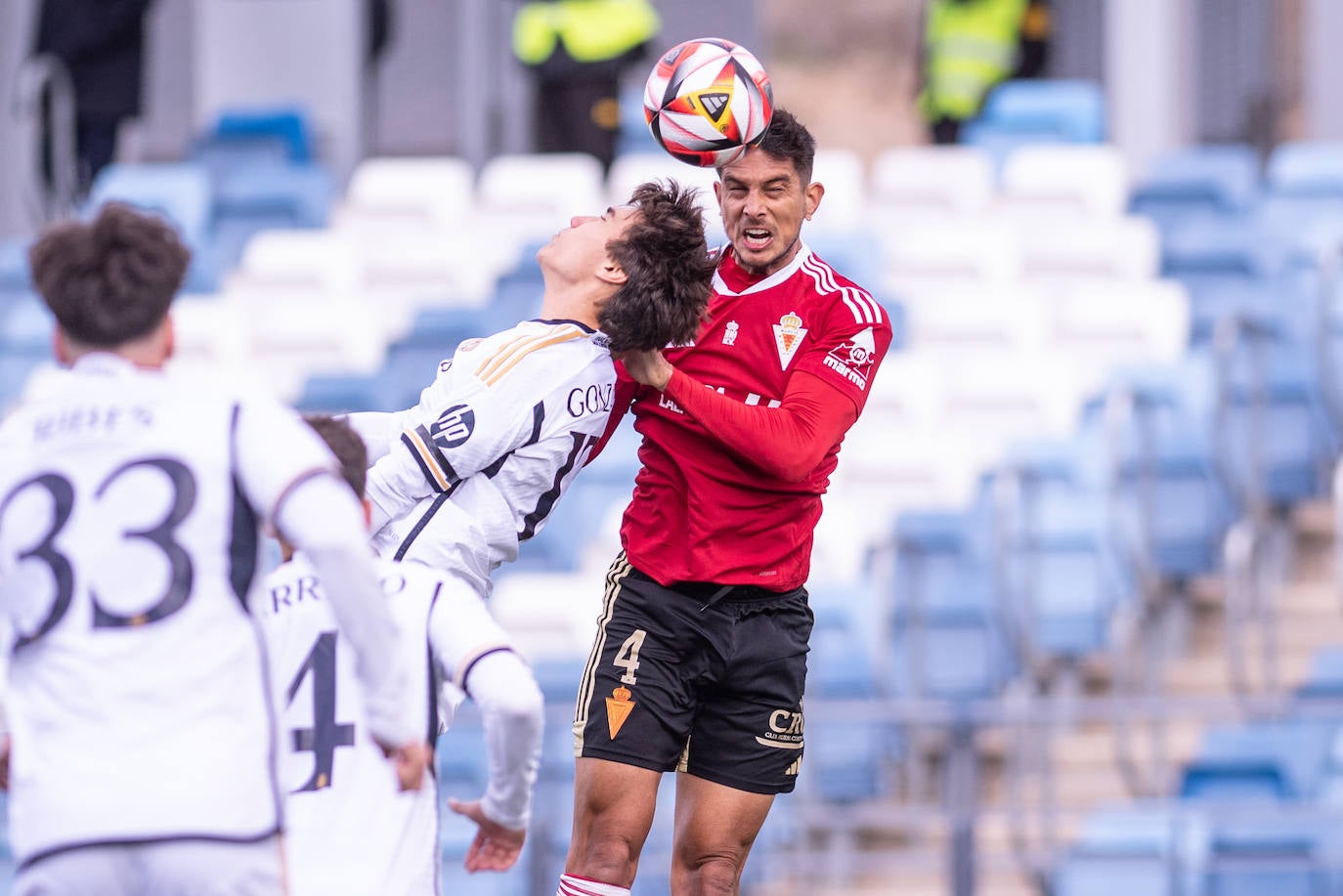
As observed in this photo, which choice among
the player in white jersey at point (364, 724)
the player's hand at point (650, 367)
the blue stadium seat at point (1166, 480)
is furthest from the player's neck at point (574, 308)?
the blue stadium seat at point (1166, 480)

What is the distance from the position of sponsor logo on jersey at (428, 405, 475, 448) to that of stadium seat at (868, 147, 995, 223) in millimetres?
6677

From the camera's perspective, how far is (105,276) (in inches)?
115

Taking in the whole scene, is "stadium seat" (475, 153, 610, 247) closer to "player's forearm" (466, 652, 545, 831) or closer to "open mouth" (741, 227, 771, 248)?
"open mouth" (741, 227, 771, 248)

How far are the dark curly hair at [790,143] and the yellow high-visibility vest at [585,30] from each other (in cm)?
673

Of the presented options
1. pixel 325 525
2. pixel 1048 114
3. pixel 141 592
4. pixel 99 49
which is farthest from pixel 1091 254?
pixel 141 592

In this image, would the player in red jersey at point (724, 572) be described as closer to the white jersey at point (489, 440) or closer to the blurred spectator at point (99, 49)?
the white jersey at point (489, 440)

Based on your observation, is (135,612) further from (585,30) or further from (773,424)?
(585,30)

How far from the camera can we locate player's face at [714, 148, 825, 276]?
4.02m

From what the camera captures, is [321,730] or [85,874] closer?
[85,874]

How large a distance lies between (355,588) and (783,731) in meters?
1.41

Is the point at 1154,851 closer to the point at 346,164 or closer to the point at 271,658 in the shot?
the point at 271,658

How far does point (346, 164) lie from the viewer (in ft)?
39.4

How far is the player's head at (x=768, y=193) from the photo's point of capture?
402 centimetres

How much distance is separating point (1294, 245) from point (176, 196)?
563cm
